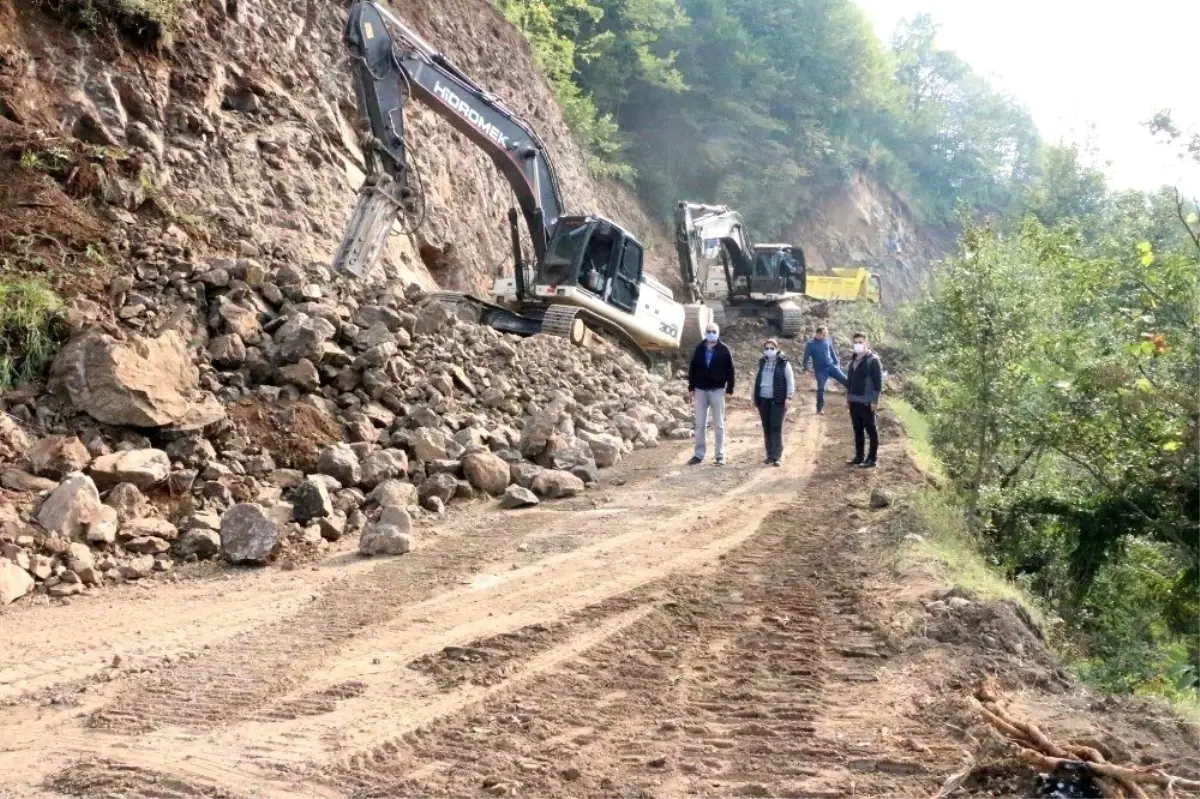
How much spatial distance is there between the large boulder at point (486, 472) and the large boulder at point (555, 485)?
320mm

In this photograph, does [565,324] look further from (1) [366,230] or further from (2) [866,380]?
(2) [866,380]

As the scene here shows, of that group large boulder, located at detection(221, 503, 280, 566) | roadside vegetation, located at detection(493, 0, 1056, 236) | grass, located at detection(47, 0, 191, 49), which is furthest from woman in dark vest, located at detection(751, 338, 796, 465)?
roadside vegetation, located at detection(493, 0, 1056, 236)

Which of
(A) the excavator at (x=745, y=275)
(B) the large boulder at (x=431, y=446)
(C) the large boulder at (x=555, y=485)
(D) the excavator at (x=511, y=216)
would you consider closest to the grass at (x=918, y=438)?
(C) the large boulder at (x=555, y=485)

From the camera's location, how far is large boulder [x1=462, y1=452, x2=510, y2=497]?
8672 mm

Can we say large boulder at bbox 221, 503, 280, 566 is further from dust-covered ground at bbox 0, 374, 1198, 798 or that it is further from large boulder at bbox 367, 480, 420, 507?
large boulder at bbox 367, 480, 420, 507

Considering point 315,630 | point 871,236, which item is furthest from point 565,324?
point 871,236

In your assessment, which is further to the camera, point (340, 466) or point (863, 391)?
point (863, 391)

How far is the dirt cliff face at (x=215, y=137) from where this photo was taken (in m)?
9.45

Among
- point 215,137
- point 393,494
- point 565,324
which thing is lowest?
point 393,494

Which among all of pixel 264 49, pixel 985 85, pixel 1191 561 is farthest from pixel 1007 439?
pixel 985 85

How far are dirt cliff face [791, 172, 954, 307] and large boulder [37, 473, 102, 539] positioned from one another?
127 ft

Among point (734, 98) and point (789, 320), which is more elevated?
point (734, 98)

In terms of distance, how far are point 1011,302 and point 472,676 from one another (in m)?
6.98

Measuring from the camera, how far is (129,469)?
6.75 meters
